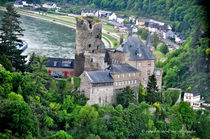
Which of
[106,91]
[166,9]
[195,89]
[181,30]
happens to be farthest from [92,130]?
[166,9]

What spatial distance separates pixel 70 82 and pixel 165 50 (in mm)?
28940

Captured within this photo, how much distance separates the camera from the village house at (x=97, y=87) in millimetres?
27828

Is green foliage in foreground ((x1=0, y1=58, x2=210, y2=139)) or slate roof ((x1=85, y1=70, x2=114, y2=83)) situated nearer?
green foliage in foreground ((x1=0, y1=58, x2=210, y2=139))

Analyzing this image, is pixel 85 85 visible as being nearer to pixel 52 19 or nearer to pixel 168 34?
pixel 168 34

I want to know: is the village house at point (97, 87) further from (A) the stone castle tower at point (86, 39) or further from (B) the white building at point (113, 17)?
(B) the white building at point (113, 17)

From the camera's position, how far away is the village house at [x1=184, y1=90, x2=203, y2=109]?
36688mm

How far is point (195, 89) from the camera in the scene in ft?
131

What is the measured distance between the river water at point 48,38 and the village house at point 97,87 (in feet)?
59.9

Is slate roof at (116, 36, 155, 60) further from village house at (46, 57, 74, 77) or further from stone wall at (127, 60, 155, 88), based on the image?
village house at (46, 57, 74, 77)

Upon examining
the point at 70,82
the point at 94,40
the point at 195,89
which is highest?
the point at 94,40

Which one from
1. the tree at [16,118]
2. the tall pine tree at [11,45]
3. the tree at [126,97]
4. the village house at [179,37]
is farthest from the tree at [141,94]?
the village house at [179,37]

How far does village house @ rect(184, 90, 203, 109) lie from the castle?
4.48 m

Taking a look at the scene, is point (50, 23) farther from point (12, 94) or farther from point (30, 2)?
point (12, 94)

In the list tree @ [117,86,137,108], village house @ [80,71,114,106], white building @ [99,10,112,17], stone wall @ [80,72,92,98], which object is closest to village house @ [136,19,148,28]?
white building @ [99,10,112,17]
